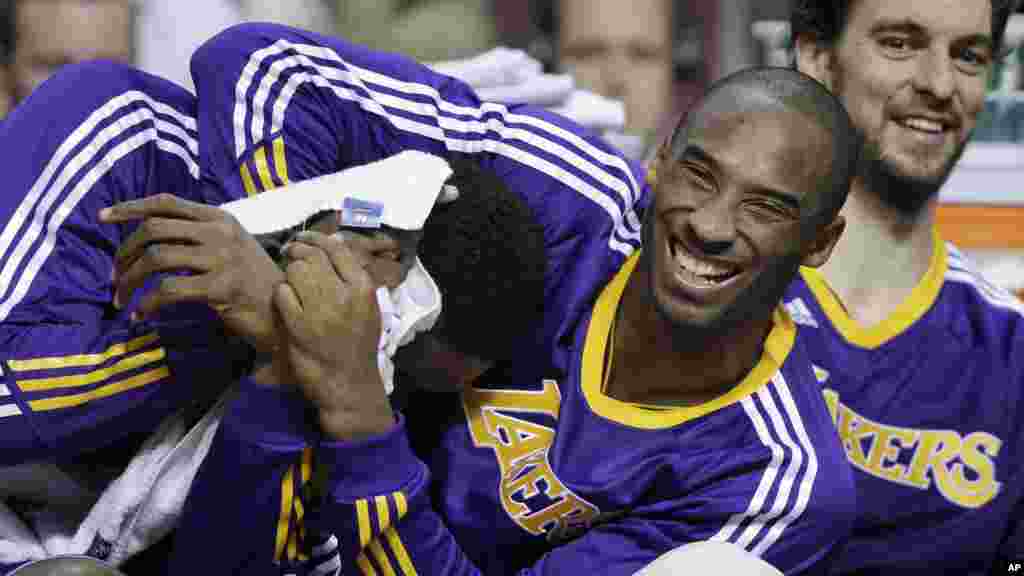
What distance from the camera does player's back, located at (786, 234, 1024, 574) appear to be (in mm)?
1955

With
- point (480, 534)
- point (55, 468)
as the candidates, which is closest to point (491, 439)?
point (480, 534)

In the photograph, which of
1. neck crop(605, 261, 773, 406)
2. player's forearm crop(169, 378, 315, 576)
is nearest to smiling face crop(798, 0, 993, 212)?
neck crop(605, 261, 773, 406)

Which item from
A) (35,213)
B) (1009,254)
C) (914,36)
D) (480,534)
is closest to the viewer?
(35,213)

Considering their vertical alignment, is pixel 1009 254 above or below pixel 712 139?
below

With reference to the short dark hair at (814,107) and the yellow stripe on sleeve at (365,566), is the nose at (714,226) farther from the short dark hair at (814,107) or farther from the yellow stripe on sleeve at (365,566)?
the yellow stripe on sleeve at (365,566)

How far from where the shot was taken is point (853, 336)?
6.54 ft

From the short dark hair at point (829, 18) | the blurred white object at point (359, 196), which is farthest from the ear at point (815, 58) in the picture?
the blurred white object at point (359, 196)

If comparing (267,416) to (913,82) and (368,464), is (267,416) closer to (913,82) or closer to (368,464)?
(368,464)

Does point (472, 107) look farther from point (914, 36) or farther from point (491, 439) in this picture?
point (914, 36)

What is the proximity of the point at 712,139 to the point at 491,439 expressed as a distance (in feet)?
1.35

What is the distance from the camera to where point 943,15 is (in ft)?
6.33

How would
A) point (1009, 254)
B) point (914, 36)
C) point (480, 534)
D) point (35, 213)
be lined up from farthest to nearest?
point (1009, 254) → point (914, 36) → point (480, 534) → point (35, 213)

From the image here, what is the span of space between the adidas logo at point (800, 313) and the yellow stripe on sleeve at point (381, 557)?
67 centimetres

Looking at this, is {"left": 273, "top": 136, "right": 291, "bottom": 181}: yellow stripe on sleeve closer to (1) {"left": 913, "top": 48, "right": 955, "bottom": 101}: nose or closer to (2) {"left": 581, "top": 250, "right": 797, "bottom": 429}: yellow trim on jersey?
(2) {"left": 581, "top": 250, "right": 797, "bottom": 429}: yellow trim on jersey
